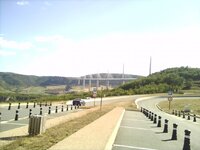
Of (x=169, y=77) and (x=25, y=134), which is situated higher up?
(x=169, y=77)

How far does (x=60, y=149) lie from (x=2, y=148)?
205 cm

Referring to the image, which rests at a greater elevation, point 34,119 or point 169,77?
point 169,77

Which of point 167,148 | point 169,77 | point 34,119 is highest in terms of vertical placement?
point 169,77

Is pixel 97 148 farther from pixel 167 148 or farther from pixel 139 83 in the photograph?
pixel 139 83

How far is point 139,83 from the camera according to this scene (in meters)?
177

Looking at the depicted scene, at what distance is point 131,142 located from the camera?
51.2ft

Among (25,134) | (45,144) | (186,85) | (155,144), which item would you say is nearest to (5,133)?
(25,134)

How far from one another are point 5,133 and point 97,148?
5636mm

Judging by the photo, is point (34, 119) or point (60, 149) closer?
Result: point (60, 149)

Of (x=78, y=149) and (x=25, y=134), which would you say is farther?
(x=25, y=134)

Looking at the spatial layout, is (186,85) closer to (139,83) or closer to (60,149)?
(139,83)

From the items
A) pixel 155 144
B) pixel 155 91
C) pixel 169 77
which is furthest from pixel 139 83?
pixel 155 144

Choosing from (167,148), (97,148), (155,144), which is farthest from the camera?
(155,144)

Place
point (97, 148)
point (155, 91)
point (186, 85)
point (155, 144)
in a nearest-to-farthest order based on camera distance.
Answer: point (97, 148) → point (155, 144) → point (155, 91) → point (186, 85)
